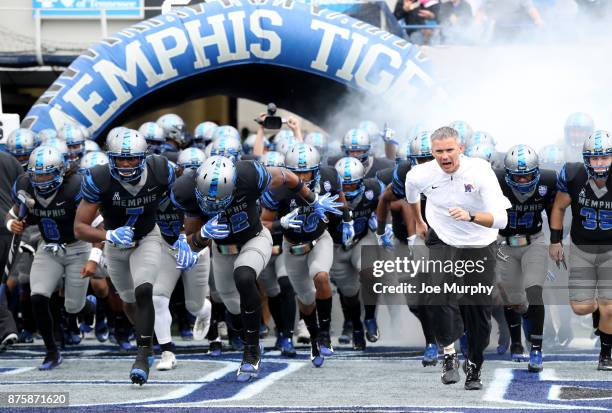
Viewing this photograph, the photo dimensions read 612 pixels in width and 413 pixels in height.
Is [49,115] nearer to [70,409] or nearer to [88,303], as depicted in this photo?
[88,303]

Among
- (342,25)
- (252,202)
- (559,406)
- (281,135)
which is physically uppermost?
(342,25)

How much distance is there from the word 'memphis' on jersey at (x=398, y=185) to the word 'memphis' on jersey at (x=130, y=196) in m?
1.89

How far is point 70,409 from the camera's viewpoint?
6688 mm

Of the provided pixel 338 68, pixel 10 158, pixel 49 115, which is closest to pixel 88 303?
pixel 10 158

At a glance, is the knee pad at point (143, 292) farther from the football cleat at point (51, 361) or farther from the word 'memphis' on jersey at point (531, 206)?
the word 'memphis' on jersey at point (531, 206)

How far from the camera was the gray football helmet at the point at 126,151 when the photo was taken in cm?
832

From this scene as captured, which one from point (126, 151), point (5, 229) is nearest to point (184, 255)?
point (126, 151)

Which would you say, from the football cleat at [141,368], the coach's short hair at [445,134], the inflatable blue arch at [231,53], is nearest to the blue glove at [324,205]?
the football cleat at [141,368]

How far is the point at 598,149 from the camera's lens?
8.55 metres

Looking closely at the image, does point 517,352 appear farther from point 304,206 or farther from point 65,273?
point 65,273

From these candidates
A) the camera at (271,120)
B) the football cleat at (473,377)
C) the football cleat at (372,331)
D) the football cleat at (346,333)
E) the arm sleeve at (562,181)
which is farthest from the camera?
the camera at (271,120)

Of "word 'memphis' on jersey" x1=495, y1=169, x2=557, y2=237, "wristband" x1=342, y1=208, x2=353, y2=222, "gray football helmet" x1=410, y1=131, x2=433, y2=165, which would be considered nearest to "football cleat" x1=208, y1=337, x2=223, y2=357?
"wristband" x1=342, y1=208, x2=353, y2=222

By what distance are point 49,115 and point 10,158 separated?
2703 mm

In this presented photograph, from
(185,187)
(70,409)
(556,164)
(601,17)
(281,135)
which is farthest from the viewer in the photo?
(601,17)
